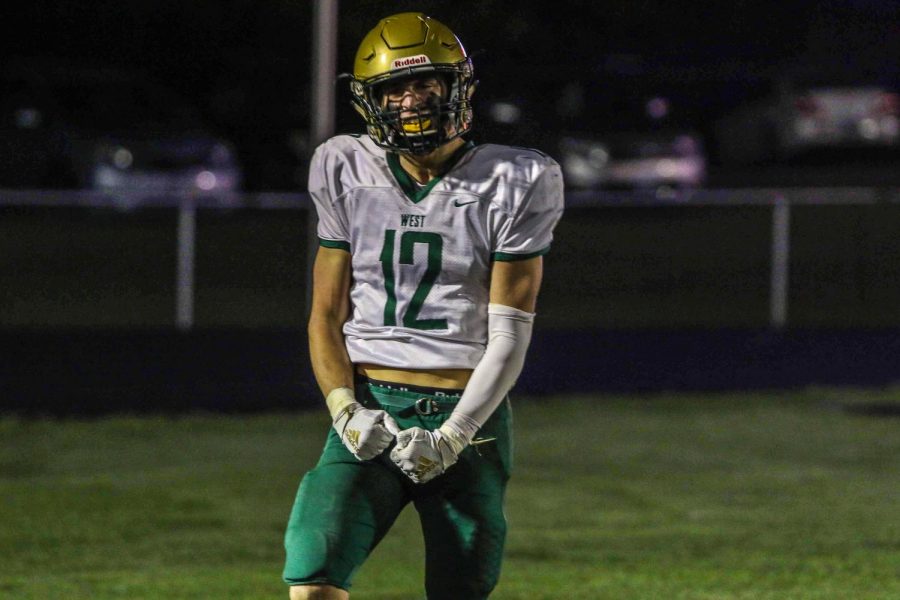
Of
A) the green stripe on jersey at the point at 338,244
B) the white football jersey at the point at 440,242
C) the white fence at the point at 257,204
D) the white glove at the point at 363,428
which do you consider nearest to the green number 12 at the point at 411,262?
the white football jersey at the point at 440,242

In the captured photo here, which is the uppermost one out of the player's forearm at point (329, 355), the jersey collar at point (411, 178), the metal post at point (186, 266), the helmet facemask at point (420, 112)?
the helmet facemask at point (420, 112)

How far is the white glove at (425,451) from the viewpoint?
4.18m

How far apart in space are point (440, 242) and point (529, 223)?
0.23 metres

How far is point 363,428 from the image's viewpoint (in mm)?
4215

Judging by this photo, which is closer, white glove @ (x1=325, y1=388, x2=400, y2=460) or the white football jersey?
white glove @ (x1=325, y1=388, x2=400, y2=460)

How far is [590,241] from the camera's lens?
55.2 feet

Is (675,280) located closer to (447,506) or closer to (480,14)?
(480,14)

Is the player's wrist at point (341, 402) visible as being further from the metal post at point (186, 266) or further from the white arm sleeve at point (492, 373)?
the metal post at point (186, 266)

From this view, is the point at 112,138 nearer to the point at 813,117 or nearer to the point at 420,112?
the point at 813,117

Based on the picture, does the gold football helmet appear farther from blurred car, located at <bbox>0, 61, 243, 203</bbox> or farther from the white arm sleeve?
blurred car, located at <bbox>0, 61, 243, 203</bbox>

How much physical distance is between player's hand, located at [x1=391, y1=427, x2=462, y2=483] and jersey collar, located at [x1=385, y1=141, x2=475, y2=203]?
0.61 meters

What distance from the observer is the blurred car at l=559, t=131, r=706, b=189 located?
21797mm

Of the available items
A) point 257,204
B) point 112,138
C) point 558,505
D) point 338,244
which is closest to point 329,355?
point 338,244

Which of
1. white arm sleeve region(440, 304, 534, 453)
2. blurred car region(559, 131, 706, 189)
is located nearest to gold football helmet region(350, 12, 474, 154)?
white arm sleeve region(440, 304, 534, 453)
